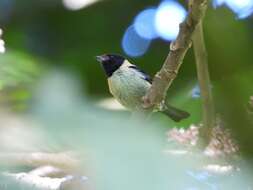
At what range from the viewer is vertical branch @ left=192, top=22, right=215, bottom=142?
149 cm

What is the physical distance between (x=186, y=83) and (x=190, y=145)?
410 millimetres

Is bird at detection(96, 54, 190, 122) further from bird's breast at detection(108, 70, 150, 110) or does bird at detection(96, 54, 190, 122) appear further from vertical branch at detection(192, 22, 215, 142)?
vertical branch at detection(192, 22, 215, 142)

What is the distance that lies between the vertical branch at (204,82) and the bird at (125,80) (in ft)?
2.03

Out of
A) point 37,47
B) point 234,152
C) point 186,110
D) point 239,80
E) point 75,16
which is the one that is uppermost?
point 75,16

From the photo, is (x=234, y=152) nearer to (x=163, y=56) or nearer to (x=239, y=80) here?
(x=239, y=80)

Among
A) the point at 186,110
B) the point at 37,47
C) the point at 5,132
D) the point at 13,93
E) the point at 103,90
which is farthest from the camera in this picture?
the point at 103,90

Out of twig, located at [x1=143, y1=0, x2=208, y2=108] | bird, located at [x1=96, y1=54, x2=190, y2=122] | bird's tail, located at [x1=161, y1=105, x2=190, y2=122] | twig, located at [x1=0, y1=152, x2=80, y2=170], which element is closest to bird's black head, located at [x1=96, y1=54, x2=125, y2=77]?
bird, located at [x1=96, y1=54, x2=190, y2=122]

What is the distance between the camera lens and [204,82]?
5.09 ft

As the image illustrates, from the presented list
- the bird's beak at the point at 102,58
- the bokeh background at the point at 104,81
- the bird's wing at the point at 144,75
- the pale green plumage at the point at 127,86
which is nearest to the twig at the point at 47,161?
the bokeh background at the point at 104,81

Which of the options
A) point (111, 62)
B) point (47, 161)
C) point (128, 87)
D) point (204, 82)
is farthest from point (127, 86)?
point (204, 82)

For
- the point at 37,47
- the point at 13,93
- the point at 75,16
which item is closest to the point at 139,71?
the point at 75,16

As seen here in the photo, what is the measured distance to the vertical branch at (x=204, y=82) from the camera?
58.7 inches

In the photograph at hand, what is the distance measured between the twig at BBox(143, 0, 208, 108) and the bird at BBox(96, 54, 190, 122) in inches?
25.0

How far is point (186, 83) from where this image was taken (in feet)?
Answer: 6.37
